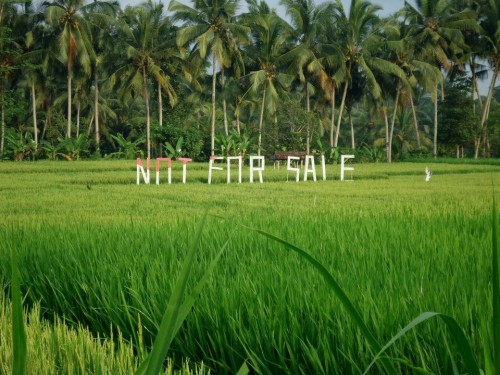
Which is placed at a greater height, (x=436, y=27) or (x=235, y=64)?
(x=436, y=27)

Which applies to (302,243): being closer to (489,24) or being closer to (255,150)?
(255,150)

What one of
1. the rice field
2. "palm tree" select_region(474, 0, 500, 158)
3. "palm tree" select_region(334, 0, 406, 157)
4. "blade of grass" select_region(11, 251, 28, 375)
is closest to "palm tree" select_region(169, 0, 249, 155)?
"palm tree" select_region(334, 0, 406, 157)

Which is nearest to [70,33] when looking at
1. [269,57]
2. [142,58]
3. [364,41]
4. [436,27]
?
[142,58]

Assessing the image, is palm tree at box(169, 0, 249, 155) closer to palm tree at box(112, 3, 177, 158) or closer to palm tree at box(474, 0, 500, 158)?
palm tree at box(112, 3, 177, 158)

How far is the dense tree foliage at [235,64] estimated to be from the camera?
2034cm

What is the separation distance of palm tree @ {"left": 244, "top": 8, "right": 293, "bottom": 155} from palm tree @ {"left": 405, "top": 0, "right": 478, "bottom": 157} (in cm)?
578

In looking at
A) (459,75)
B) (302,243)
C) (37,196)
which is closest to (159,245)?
(302,243)

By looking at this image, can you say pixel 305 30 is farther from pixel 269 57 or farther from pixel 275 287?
pixel 275 287

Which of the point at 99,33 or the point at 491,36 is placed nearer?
the point at 99,33

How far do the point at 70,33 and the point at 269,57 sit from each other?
7379mm

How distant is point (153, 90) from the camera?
26.1 metres

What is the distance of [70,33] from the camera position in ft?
67.9

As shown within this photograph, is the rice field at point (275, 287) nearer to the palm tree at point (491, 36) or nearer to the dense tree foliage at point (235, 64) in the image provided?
the dense tree foliage at point (235, 64)

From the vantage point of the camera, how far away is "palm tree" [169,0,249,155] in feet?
66.6
